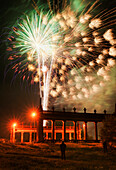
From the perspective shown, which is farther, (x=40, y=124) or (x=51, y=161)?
(x=40, y=124)

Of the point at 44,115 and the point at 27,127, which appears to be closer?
the point at 44,115

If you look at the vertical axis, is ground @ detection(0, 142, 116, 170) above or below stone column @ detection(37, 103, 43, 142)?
below

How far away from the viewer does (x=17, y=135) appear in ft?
236

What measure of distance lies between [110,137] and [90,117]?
20415mm

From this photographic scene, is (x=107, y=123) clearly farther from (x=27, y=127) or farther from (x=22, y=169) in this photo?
(x=27, y=127)

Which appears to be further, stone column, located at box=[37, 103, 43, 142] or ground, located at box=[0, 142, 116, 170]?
stone column, located at box=[37, 103, 43, 142]

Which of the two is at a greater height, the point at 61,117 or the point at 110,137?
the point at 61,117

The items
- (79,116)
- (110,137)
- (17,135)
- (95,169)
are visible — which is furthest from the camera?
(17,135)

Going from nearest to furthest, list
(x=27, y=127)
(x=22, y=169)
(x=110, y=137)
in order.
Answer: (x=22, y=169)
(x=110, y=137)
(x=27, y=127)

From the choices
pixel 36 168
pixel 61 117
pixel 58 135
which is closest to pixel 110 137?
pixel 36 168

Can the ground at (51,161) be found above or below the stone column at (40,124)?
below

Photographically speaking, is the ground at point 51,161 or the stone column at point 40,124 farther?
the stone column at point 40,124

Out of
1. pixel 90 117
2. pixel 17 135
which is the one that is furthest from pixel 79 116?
pixel 17 135

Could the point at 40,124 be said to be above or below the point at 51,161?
above
